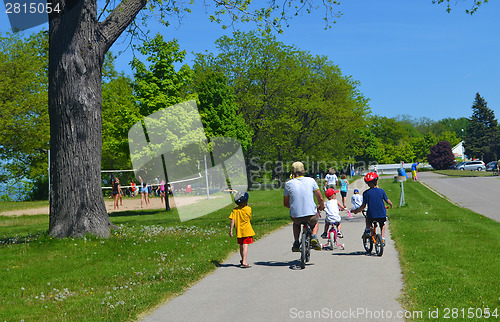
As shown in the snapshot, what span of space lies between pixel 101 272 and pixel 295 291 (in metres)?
3.87

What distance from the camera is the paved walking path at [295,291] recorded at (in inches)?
228

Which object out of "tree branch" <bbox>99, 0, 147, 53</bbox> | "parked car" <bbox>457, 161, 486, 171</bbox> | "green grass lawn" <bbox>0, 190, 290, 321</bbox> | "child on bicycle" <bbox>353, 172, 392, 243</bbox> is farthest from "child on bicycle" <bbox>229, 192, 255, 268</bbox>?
"parked car" <bbox>457, 161, 486, 171</bbox>

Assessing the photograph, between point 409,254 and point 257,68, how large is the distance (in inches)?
1732

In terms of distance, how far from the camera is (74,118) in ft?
39.3

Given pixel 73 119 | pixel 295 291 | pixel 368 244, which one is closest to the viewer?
pixel 295 291

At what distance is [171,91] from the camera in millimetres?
29156

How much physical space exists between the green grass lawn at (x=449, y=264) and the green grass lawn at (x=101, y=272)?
3.50 metres

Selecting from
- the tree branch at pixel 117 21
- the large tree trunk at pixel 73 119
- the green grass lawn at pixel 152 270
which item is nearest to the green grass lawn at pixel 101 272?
the green grass lawn at pixel 152 270

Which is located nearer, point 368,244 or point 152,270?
point 152,270

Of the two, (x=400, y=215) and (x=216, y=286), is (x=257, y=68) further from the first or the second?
(x=216, y=286)

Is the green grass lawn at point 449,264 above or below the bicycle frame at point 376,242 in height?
below

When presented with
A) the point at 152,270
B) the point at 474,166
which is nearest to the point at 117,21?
the point at 152,270

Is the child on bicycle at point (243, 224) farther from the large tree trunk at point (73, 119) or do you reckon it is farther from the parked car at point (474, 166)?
the parked car at point (474, 166)

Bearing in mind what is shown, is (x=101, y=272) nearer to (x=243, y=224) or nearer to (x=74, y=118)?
(x=243, y=224)
